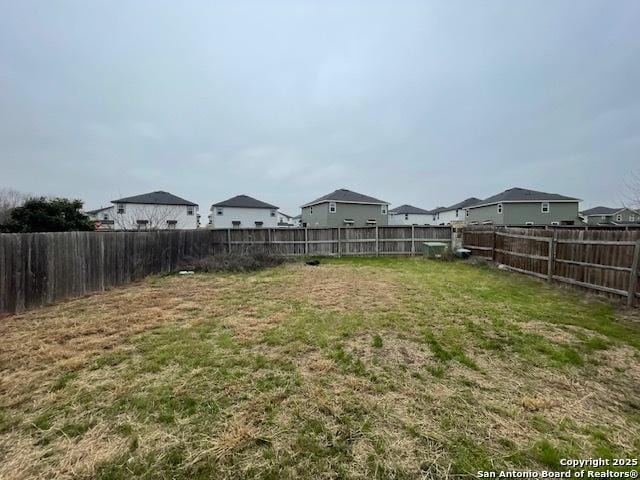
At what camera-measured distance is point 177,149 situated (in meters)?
28.4

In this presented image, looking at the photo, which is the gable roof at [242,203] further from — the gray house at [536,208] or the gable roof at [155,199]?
the gray house at [536,208]

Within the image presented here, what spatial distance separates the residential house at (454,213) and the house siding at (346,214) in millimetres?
15713

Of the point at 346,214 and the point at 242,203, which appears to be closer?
the point at 346,214

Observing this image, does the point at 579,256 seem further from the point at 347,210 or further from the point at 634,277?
the point at 347,210

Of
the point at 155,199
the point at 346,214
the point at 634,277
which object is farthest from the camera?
the point at 155,199

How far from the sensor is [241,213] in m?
32.9

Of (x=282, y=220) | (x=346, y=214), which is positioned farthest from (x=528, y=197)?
(x=282, y=220)

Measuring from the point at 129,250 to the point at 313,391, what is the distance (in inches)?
348

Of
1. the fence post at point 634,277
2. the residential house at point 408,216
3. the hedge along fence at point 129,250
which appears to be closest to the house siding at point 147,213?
Answer: the hedge along fence at point 129,250

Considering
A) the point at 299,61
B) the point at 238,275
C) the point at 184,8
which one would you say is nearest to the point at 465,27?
the point at 299,61

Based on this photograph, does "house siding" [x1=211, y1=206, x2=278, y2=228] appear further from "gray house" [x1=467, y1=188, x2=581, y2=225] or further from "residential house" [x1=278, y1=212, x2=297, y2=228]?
"gray house" [x1=467, y1=188, x2=581, y2=225]

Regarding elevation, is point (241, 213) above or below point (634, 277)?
above

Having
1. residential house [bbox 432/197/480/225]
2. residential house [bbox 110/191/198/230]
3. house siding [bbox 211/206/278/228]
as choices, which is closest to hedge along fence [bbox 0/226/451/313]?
residential house [bbox 110/191/198/230]

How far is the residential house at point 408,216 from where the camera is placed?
48969 mm
